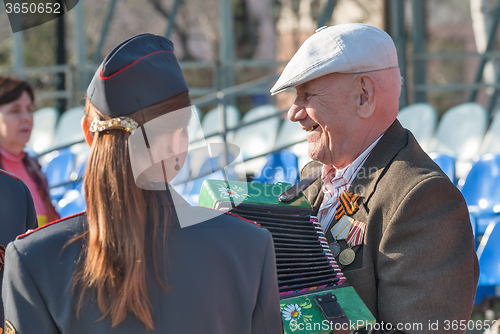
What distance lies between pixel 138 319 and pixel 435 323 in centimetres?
90

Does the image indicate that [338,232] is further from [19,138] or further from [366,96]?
[19,138]

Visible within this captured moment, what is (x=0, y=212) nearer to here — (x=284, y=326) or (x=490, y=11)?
(x=284, y=326)

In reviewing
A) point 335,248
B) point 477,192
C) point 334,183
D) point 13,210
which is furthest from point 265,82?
point 335,248

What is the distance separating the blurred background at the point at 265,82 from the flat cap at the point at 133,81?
20 centimetres

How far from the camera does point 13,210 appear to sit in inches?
82.3

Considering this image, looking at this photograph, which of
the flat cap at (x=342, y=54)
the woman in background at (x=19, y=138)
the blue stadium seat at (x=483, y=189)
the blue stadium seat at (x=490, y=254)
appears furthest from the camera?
the blue stadium seat at (x=483, y=189)

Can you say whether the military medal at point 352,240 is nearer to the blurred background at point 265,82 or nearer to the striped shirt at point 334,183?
the striped shirt at point 334,183

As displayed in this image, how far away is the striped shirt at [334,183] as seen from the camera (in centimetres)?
199

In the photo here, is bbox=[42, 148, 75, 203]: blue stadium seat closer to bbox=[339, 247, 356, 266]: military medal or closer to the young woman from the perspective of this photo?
bbox=[339, 247, 356, 266]: military medal

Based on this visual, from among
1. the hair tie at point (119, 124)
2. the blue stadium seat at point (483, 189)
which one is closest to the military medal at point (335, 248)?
the hair tie at point (119, 124)

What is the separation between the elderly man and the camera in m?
1.67

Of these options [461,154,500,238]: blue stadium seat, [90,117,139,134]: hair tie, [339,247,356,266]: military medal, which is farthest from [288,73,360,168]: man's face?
[461,154,500,238]: blue stadium seat

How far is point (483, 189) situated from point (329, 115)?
3.23 meters

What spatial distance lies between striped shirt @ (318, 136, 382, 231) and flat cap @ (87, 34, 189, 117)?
849 mm
